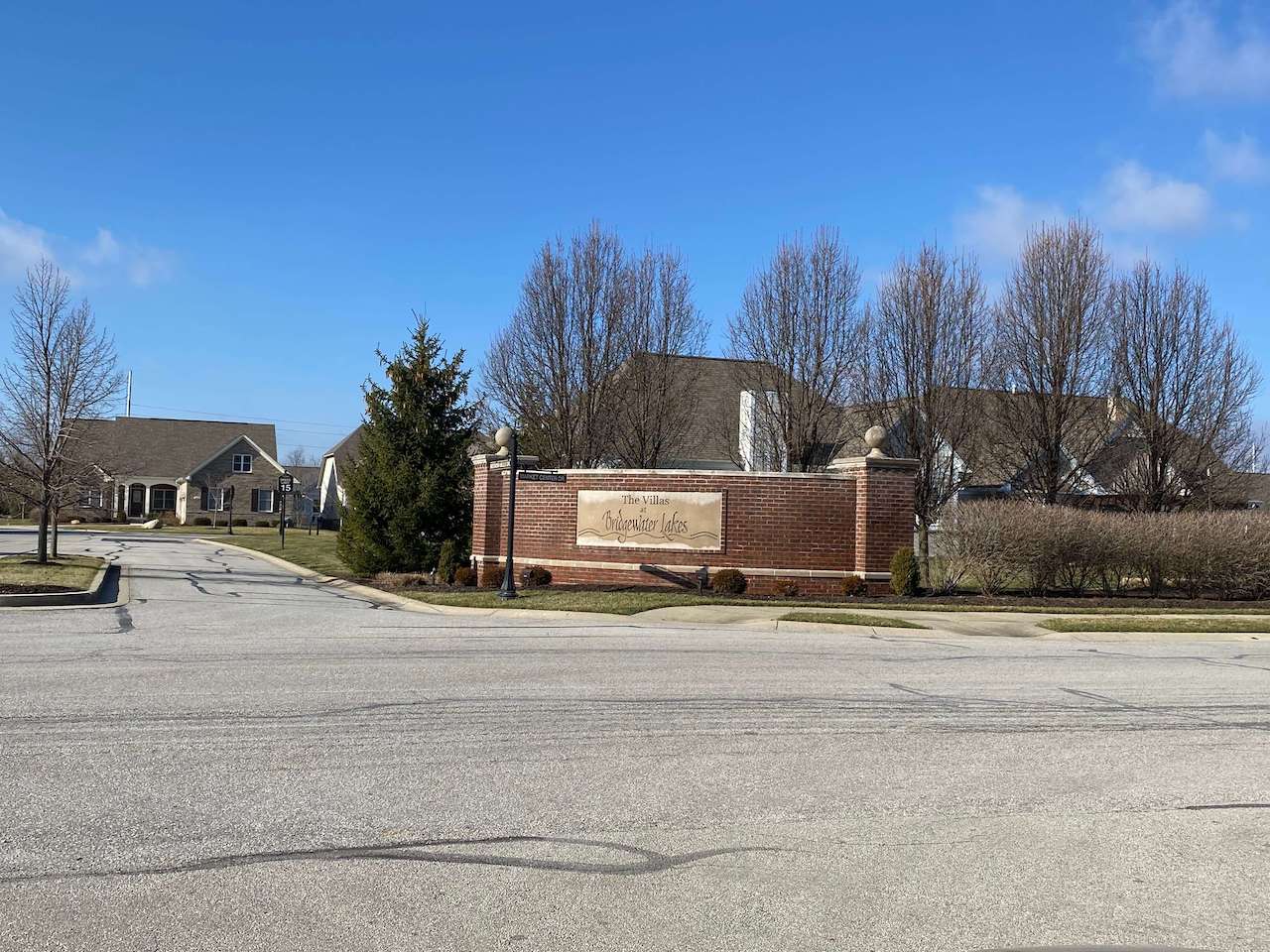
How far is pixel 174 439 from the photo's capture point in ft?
222

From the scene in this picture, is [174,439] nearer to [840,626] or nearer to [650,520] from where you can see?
[650,520]

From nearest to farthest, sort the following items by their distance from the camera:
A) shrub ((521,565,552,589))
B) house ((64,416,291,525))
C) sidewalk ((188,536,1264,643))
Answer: sidewalk ((188,536,1264,643))
shrub ((521,565,552,589))
house ((64,416,291,525))

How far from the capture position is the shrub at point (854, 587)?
2083cm

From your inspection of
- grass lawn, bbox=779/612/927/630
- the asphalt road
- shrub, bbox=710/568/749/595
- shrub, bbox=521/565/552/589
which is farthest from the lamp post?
the asphalt road

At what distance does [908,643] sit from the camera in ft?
47.8

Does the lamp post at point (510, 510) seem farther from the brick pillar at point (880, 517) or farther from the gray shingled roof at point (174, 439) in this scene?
the gray shingled roof at point (174, 439)

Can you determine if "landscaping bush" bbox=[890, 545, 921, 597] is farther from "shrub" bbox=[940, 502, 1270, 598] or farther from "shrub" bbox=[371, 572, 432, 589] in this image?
"shrub" bbox=[371, 572, 432, 589]

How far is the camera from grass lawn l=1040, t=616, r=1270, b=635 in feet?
55.1

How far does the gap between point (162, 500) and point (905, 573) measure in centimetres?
5771

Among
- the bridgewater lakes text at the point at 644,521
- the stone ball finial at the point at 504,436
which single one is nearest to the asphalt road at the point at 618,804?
the bridgewater lakes text at the point at 644,521

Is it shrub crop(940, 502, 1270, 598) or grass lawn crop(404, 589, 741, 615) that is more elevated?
shrub crop(940, 502, 1270, 598)

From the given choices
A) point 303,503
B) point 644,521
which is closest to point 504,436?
point 644,521

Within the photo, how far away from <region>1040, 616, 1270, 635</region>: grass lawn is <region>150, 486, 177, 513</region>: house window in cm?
6077

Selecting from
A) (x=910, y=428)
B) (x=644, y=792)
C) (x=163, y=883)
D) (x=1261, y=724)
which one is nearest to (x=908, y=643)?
(x=1261, y=724)
